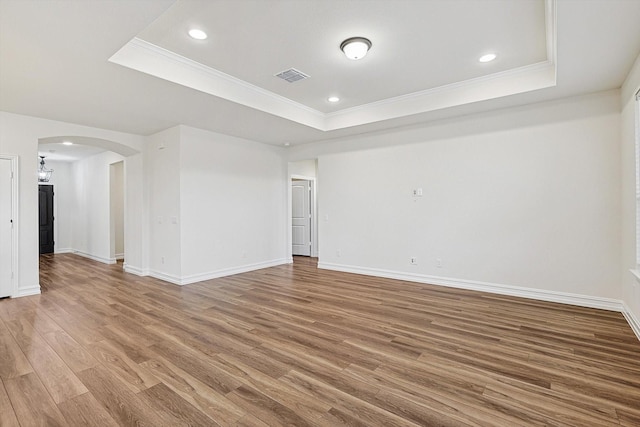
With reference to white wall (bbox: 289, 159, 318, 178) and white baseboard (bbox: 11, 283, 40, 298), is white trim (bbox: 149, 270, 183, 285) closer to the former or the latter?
white baseboard (bbox: 11, 283, 40, 298)

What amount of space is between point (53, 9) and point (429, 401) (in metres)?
3.89

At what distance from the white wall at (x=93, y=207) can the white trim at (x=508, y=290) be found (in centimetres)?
661

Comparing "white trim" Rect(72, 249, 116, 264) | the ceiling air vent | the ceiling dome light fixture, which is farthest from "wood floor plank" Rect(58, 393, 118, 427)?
"white trim" Rect(72, 249, 116, 264)

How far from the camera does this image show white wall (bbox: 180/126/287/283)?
5395mm

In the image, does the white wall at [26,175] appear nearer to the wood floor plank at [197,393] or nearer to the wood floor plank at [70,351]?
the wood floor plank at [70,351]


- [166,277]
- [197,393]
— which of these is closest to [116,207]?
[166,277]

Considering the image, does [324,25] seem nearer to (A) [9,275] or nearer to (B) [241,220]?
(B) [241,220]

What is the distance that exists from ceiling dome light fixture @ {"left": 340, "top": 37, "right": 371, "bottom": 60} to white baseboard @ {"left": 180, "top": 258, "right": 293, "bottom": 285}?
Result: 4.38 meters

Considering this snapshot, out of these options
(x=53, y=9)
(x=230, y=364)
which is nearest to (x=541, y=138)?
(x=230, y=364)

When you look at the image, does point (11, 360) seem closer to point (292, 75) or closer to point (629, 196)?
point (292, 75)

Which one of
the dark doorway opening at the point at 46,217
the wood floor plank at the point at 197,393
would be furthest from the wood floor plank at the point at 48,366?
the dark doorway opening at the point at 46,217

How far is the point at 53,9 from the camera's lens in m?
2.24

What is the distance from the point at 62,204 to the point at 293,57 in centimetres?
1015

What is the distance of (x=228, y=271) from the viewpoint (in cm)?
598
